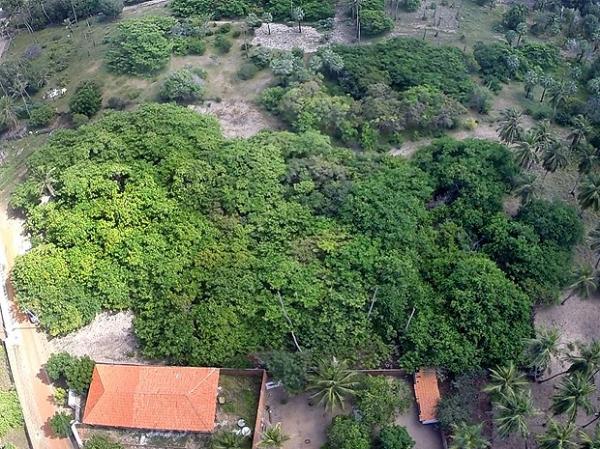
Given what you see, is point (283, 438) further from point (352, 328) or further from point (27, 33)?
point (27, 33)

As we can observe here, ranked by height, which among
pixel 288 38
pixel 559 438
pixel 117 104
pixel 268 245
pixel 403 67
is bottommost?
pixel 559 438

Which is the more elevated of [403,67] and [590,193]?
[403,67]

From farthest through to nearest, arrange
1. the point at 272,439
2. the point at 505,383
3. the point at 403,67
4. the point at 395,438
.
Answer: the point at 403,67, the point at 272,439, the point at 395,438, the point at 505,383

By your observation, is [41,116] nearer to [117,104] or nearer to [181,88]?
[117,104]

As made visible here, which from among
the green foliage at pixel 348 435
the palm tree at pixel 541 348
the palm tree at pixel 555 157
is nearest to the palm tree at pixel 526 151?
the palm tree at pixel 555 157

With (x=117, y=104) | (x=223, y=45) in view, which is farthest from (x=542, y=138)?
(x=117, y=104)

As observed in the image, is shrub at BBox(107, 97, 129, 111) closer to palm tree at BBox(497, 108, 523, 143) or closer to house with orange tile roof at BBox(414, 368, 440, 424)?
palm tree at BBox(497, 108, 523, 143)
